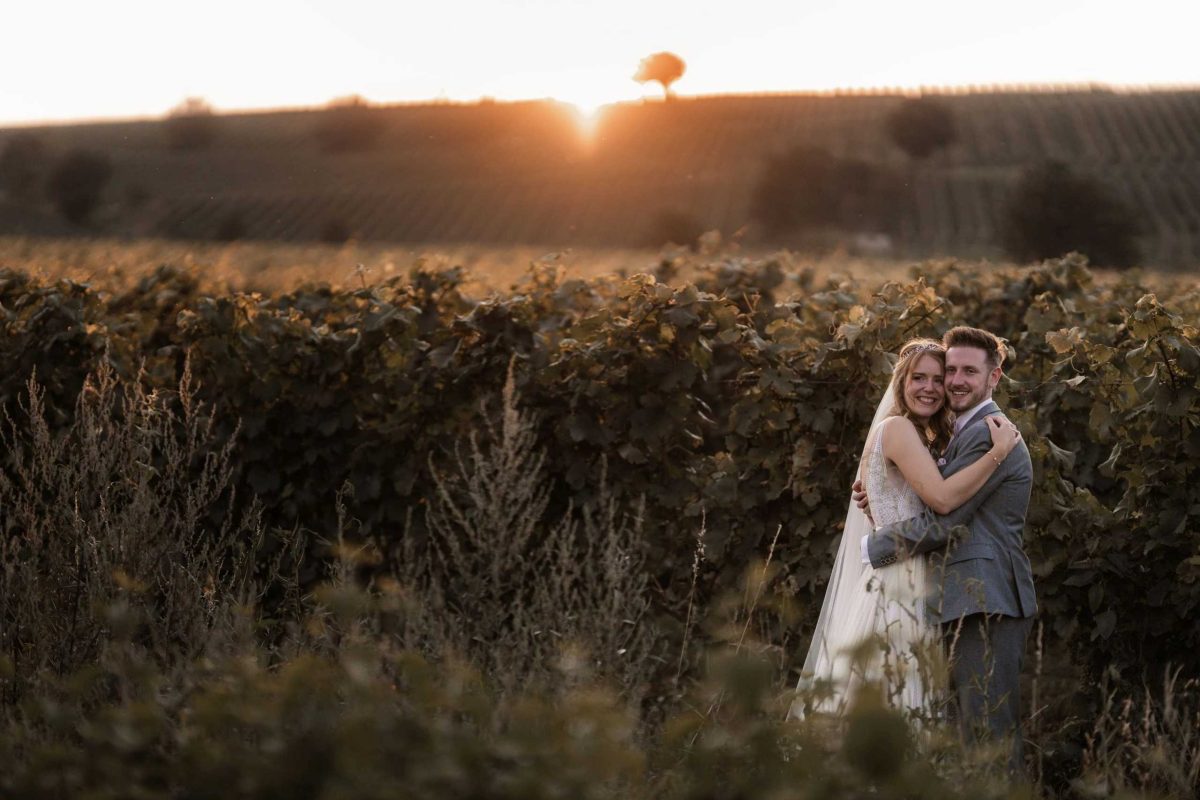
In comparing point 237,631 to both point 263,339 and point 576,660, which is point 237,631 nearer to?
point 576,660

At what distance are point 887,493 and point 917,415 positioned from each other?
295mm

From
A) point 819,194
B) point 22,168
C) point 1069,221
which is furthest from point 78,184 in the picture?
point 1069,221

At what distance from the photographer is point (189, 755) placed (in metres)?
2.34

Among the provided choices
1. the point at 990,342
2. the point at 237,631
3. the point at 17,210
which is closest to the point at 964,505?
the point at 990,342

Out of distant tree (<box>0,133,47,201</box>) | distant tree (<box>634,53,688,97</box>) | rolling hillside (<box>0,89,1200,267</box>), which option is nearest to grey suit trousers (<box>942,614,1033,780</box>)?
rolling hillside (<box>0,89,1200,267</box>)

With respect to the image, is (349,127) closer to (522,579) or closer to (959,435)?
(522,579)

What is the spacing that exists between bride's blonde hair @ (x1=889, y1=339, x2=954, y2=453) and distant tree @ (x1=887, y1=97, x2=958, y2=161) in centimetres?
5966

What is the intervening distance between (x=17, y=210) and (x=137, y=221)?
8200 mm

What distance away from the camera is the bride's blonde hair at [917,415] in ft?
14.0

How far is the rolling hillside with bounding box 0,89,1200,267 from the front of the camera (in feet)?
176

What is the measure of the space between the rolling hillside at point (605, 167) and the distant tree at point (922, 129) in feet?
2.40

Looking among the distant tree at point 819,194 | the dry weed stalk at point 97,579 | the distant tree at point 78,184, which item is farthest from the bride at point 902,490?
the distant tree at point 78,184

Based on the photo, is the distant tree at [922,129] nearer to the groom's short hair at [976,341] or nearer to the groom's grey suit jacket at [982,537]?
the groom's short hair at [976,341]

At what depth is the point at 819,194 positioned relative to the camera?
57.9 m
